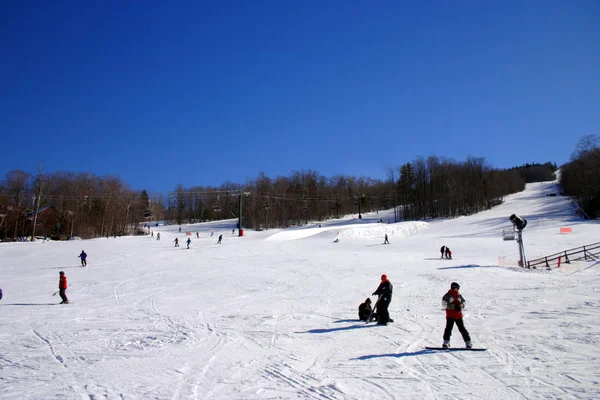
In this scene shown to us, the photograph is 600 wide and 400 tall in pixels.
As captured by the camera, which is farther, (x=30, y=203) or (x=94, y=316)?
(x=30, y=203)

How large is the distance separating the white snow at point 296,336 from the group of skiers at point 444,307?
1.49ft

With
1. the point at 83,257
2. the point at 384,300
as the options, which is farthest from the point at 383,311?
the point at 83,257

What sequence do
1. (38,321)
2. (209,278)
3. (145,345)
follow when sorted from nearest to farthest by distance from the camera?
(145,345) → (38,321) → (209,278)

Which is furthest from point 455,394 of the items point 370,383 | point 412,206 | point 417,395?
point 412,206

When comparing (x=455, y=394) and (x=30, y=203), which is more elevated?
(x=30, y=203)

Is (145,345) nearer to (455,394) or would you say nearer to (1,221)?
(455,394)

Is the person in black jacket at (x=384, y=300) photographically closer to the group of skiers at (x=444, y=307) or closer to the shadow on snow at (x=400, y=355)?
the group of skiers at (x=444, y=307)

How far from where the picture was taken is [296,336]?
9.74 metres

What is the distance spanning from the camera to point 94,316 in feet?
42.5

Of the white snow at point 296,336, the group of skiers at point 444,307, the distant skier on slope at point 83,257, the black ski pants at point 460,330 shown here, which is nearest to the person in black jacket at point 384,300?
the group of skiers at point 444,307

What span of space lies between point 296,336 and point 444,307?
3.94 metres

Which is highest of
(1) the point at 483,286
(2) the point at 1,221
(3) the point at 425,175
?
(3) the point at 425,175

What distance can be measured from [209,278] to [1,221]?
49.1 metres

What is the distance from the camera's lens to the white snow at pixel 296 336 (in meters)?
6.30
